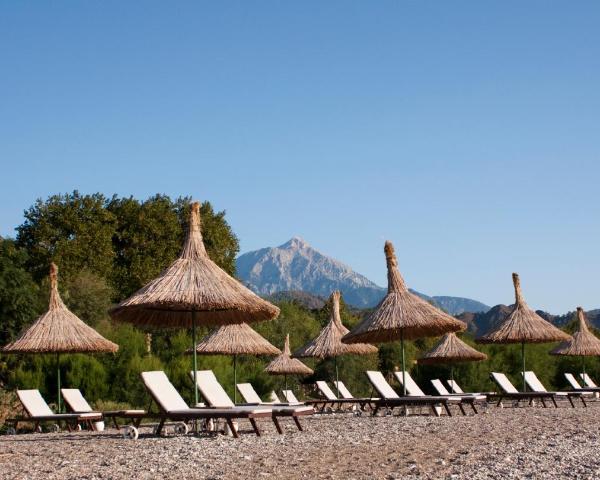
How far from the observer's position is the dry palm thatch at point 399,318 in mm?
15172

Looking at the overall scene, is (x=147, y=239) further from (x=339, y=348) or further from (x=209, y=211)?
(x=339, y=348)

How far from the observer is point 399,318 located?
1533 cm

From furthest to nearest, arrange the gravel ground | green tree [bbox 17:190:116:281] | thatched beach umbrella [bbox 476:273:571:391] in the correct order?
1. green tree [bbox 17:190:116:281]
2. thatched beach umbrella [bbox 476:273:571:391]
3. the gravel ground

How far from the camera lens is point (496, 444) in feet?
28.3

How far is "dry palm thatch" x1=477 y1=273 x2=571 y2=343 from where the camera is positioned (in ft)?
63.7

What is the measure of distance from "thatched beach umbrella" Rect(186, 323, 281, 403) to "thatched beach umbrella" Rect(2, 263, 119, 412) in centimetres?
307

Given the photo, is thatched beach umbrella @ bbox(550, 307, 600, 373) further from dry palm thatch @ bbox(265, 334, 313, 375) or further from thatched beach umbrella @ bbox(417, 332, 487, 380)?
dry palm thatch @ bbox(265, 334, 313, 375)

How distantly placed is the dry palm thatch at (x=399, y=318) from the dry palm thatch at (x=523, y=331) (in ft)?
12.3

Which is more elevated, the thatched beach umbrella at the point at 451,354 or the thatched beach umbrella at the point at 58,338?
the thatched beach umbrella at the point at 58,338

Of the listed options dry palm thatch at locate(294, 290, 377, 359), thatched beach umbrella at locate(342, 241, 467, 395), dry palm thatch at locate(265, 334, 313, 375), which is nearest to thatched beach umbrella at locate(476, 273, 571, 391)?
dry palm thatch at locate(294, 290, 377, 359)

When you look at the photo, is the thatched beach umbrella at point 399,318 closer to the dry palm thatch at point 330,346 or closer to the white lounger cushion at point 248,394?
the white lounger cushion at point 248,394

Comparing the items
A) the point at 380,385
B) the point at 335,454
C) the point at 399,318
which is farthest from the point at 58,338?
the point at 335,454

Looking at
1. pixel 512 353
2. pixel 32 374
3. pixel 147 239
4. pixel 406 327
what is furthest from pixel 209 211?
pixel 406 327

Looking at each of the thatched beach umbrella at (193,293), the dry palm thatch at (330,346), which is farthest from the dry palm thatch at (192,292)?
the dry palm thatch at (330,346)
